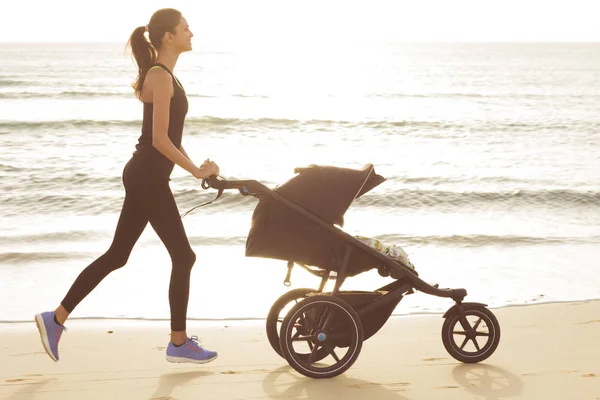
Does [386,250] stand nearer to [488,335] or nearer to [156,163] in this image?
[488,335]

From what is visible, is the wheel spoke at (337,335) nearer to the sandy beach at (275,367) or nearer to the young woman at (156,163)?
the sandy beach at (275,367)

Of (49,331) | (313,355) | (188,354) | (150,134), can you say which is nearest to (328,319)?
(313,355)

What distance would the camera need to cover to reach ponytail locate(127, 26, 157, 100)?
12.2ft

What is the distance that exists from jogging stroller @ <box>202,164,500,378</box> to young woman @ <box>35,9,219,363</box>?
0.22 m

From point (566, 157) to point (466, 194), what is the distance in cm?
612

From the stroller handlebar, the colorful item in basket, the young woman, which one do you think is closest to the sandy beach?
the young woman

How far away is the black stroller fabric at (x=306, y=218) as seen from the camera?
147 inches

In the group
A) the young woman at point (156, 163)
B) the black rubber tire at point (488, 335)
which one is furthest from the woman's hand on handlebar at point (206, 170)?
the black rubber tire at point (488, 335)

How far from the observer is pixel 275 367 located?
4172 millimetres

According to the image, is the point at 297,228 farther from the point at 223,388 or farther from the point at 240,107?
the point at 240,107

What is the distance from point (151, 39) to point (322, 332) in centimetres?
154

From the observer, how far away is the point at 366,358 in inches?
174

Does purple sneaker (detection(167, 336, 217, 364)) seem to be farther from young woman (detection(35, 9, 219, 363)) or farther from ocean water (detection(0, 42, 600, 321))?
ocean water (detection(0, 42, 600, 321))

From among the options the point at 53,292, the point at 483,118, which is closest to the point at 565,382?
the point at 53,292
